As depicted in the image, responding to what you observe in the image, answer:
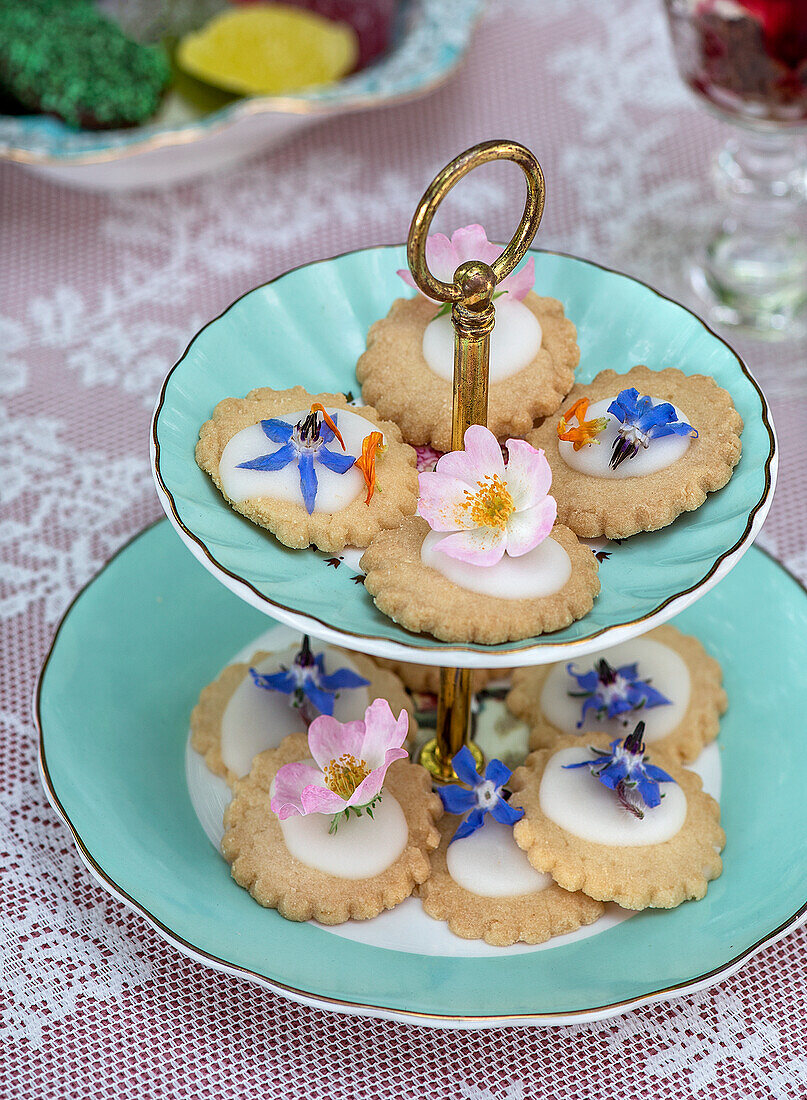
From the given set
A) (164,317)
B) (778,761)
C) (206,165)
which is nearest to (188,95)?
(206,165)

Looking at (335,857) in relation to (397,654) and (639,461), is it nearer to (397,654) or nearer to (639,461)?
(397,654)

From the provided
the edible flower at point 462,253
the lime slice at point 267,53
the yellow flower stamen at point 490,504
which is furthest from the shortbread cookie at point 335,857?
the lime slice at point 267,53

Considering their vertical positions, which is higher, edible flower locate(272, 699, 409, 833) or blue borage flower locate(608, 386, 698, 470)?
blue borage flower locate(608, 386, 698, 470)

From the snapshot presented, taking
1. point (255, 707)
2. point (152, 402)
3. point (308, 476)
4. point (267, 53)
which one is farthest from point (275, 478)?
point (267, 53)

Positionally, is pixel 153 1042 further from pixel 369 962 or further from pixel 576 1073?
pixel 576 1073

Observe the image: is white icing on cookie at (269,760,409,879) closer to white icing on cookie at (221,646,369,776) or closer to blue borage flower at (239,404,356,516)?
white icing on cookie at (221,646,369,776)

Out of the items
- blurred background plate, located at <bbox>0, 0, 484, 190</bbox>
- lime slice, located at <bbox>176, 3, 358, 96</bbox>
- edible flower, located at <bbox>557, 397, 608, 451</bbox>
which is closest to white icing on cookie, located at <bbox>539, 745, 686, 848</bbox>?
edible flower, located at <bbox>557, 397, 608, 451</bbox>

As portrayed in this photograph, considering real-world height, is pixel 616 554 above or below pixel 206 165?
above
